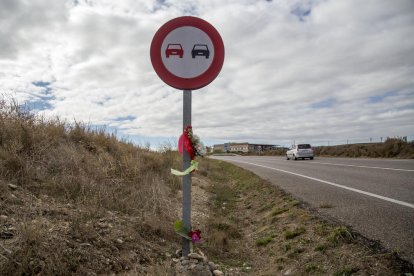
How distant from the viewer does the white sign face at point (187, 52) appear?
9.96 feet

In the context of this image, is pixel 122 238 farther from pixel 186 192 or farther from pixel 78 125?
pixel 78 125

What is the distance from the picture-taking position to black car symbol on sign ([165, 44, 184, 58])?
3.04 m

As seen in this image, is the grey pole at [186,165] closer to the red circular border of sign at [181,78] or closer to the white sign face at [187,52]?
the red circular border of sign at [181,78]

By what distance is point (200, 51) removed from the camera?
3.06 m

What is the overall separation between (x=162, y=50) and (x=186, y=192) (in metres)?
1.35

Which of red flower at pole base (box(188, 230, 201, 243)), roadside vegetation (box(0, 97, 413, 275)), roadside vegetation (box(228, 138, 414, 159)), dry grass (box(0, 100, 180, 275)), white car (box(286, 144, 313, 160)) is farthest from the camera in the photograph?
white car (box(286, 144, 313, 160))

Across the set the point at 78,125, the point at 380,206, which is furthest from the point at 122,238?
the point at 78,125

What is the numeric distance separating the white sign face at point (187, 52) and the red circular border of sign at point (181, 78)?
→ 0.03 m

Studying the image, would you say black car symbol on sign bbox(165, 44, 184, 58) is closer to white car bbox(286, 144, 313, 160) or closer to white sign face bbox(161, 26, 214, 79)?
white sign face bbox(161, 26, 214, 79)

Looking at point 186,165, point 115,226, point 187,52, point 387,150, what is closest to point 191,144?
point 186,165

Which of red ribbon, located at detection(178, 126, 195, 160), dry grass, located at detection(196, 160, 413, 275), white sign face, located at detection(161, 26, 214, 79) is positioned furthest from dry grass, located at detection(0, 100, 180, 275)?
white sign face, located at detection(161, 26, 214, 79)

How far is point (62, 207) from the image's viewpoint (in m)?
3.94

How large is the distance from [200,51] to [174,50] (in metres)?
0.24

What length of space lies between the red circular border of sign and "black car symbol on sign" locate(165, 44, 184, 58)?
0.25ft
